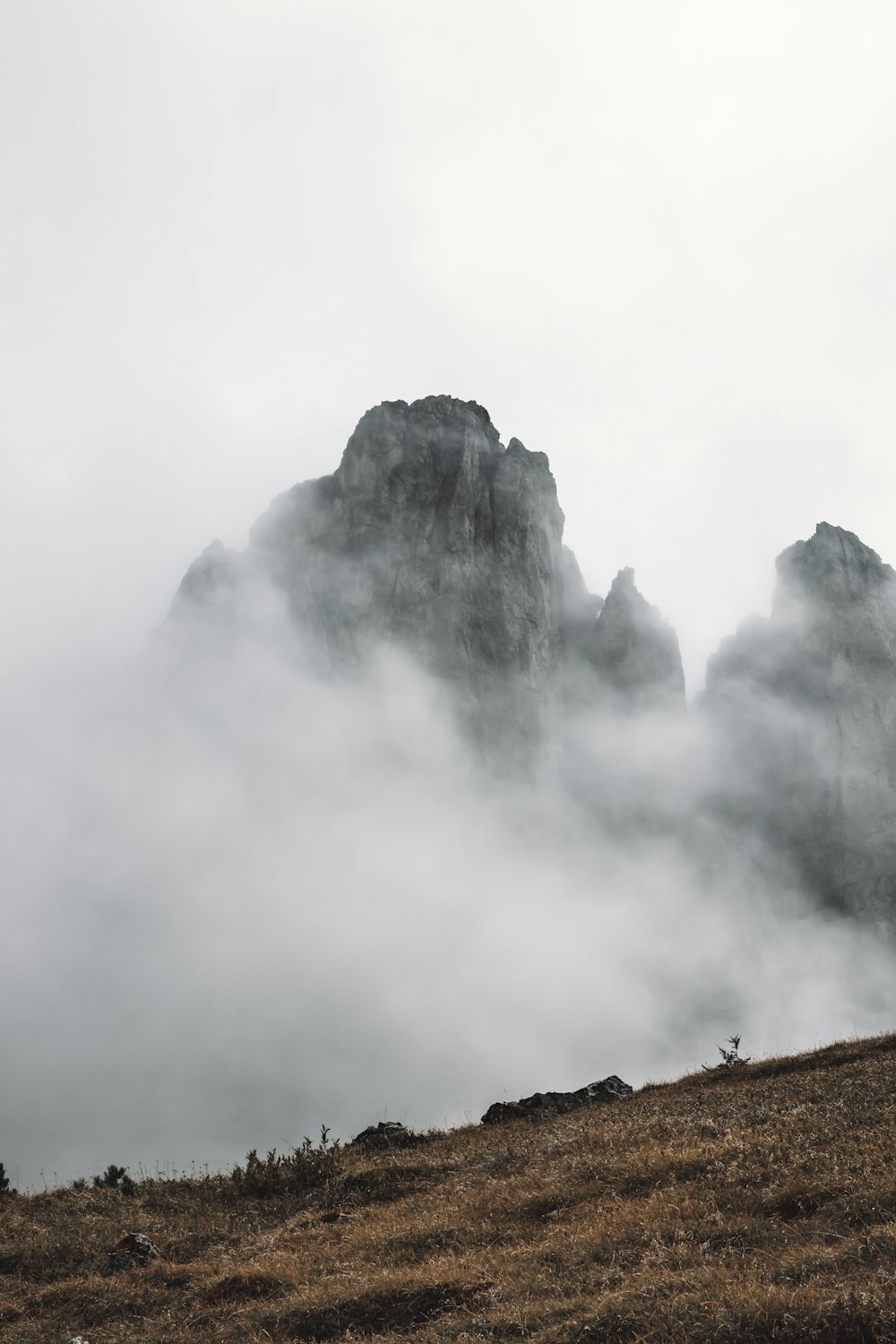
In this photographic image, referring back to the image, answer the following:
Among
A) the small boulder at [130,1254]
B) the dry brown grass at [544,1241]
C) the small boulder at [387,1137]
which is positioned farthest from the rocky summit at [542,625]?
the small boulder at [130,1254]

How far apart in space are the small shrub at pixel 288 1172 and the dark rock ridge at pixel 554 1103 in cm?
688

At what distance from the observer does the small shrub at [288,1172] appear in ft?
73.9

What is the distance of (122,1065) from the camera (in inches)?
7549

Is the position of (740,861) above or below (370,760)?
below

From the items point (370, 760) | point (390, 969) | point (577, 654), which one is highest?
point (577, 654)

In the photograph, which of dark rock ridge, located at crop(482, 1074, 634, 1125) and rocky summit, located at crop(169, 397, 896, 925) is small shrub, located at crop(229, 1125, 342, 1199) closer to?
dark rock ridge, located at crop(482, 1074, 634, 1125)

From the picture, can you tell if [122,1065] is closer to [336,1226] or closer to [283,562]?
[283,562]

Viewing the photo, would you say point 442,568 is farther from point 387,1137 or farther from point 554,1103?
point 387,1137

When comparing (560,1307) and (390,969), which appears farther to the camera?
→ (390,969)

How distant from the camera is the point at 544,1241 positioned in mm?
12945

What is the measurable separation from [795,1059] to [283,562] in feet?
544

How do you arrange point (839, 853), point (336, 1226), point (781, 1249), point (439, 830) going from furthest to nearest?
point (439, 830), point (839, 853), point (336, 1226), point (781, 1249)

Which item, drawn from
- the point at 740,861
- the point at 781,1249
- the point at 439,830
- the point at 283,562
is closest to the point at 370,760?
the point at 439,830

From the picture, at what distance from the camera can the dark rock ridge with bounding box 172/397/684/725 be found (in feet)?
573
